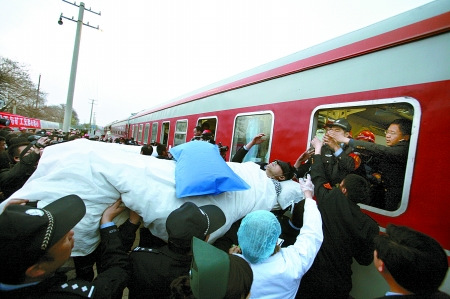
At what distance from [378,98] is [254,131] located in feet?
5.16

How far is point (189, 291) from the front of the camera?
3.36 feet

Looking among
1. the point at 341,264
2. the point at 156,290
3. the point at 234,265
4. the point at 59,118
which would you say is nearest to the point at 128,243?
the point at 156,290

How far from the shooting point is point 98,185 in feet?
4.16

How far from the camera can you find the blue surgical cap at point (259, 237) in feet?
3.88

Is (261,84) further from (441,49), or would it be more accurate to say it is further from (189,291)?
(189,291)

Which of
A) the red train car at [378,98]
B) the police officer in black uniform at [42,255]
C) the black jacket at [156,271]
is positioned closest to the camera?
the police officer in black uniform at [42,255]

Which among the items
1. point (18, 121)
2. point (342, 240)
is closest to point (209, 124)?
point (342, 240)

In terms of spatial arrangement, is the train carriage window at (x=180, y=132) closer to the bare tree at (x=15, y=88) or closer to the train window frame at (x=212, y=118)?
the train window frame at (x=212, y=118)

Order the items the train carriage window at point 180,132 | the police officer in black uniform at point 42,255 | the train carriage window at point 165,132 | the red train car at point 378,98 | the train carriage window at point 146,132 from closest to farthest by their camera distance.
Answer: the police officer in black uniform at point 42,255
the red train car at point 378,98
the train carriage window at point 180,132
the train carriage window at point 165,132
the train carriage window at point 146,132

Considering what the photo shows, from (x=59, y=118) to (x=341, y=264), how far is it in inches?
2441

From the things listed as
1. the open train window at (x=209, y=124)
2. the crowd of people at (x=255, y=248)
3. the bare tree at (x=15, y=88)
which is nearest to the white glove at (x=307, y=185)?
the crowd of people at (x=255, y=248)

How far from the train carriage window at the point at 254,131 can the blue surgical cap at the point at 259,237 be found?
163cm

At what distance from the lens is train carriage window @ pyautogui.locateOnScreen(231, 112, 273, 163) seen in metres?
2.86

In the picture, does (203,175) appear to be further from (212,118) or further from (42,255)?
(212,118)
